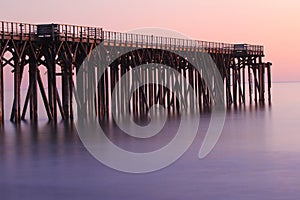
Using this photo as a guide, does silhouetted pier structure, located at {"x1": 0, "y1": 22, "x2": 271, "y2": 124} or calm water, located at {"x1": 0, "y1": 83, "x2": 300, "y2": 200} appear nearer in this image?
calm water, located at {"x1": 0, "y1": 83, "x2": 300, "y2": 200}

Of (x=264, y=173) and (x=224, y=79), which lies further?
(x=224, y=79)

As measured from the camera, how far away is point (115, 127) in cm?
3406

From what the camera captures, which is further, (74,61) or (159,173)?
(74,61)

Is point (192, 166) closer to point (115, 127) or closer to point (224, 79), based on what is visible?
point (115, 127)

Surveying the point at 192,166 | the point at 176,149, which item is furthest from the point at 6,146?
the point at 192,166

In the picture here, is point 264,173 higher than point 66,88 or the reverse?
the reverse

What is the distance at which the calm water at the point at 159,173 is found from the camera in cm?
1730

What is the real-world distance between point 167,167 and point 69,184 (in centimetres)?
378

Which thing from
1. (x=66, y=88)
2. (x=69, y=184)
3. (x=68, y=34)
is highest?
(x=68, y=34)

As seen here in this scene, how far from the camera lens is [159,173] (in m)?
20.1

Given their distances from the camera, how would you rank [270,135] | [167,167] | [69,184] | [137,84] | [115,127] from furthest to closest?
[137,84], [115,127], [270,135], [167,167], [69,184]

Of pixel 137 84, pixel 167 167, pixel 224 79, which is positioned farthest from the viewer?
pixel 224 79

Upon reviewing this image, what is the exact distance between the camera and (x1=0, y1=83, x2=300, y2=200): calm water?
17297mm

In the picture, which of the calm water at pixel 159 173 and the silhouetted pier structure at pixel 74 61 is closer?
the calm water at pixel 159 173
